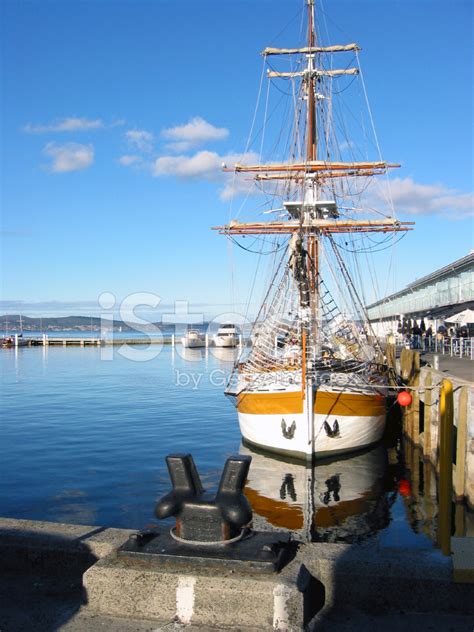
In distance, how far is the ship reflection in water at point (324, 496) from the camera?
12797 millimetres

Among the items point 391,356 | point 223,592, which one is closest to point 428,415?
point 391,356

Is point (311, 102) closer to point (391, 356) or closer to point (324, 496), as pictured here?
point (391, 356)

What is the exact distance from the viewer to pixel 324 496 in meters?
15.2

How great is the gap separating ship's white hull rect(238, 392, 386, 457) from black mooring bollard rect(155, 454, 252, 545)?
13998mm

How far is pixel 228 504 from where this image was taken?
4.64 meters

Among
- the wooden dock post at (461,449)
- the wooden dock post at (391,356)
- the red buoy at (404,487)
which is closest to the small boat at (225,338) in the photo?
the wooden dock post at (391,356)

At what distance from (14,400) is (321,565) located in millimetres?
32052

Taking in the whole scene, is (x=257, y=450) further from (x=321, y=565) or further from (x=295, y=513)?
(x=321, y=565)

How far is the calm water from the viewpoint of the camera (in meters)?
13.1

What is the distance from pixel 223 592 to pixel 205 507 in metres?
0.65

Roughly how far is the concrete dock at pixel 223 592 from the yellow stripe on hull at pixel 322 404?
535 inches

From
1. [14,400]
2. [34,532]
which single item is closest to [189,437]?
[14,400]

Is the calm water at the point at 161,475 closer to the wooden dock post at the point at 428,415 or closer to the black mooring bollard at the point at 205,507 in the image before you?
the wooden dock post at the point at 428,415

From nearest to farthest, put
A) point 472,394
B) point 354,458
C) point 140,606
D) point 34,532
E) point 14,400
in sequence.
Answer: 1. point 140,606
2. point 34,532
3. point 472,394
4. point 354,458
5. point 14,400
